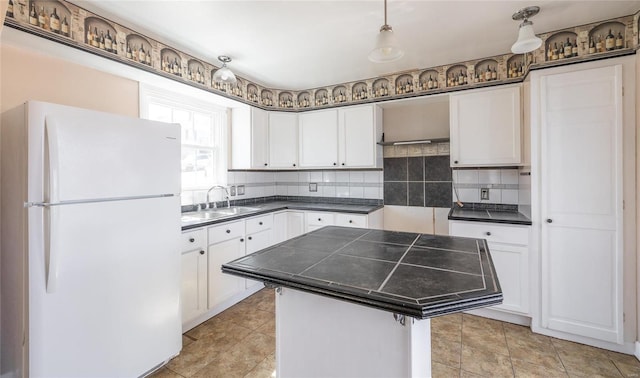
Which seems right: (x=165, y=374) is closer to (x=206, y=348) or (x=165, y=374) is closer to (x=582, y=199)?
(x=206, y=348)

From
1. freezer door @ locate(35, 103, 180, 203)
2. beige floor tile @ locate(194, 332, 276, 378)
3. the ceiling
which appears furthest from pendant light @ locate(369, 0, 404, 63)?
beige floor tile @ locate(194, 332, 276, 378)

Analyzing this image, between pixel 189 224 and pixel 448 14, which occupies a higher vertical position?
pixel 448 14

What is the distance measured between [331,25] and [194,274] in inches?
88.3

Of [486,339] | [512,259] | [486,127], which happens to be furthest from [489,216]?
[486,339]

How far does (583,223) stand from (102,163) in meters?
3.22

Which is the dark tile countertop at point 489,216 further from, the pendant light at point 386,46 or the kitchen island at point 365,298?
the pendant light at point 386,46

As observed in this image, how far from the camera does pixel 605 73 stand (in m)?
2.03

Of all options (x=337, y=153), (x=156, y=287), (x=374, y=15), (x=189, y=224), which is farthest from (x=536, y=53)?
(x=156, y=287)

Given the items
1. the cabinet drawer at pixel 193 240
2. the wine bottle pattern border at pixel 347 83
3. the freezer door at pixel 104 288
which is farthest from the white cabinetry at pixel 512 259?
the freezer door at pixel 104 288

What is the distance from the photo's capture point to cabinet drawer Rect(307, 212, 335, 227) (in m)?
3.24

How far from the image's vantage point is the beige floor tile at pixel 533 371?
1.82 metres

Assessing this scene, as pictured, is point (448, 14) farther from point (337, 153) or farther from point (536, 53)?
point (337, 153)

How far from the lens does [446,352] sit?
208 centimetres

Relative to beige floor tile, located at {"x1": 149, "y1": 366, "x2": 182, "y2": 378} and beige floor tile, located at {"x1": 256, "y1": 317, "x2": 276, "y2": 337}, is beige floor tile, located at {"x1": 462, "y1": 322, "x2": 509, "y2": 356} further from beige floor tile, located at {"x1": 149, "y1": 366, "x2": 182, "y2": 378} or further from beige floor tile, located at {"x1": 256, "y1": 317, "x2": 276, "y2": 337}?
beige floor tile, located at {"x1": 149, "y1": 366, "x2": 182, "y2": 378}
